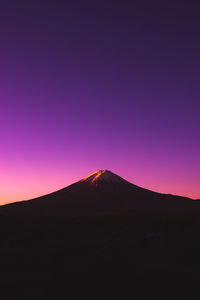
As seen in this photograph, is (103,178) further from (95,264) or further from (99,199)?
(95,264)

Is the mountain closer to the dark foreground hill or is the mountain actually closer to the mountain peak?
the mountain peak

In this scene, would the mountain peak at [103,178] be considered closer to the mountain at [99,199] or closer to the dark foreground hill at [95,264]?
the mountain at [99,199]

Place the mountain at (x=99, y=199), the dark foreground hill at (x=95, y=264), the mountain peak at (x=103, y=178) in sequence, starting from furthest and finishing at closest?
the mountain peak at (x=103, y=178) < the mountain at (x=99, y=199) < the dark foreground hill at (x=95, y=264)

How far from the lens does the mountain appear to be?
301 ft

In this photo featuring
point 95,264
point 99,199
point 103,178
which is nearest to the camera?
point 95,264

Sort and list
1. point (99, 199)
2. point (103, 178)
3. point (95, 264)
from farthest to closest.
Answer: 1. point (103, 178)
2. point (99, 199)
3. point (95, 264)

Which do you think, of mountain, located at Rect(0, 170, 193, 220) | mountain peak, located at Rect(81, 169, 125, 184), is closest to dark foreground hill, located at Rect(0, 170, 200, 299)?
mountain, located at Rect(0, 170, 193, 220)

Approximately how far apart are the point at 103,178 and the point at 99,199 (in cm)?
3555

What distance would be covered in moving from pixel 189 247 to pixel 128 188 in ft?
370

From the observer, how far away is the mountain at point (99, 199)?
91.7 metres

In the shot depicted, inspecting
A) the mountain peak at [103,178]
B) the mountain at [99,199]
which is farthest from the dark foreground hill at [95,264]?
the mountain peak at [103,178]

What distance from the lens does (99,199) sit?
360 ft

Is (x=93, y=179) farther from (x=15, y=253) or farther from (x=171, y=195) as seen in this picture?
(x=15, y=253)

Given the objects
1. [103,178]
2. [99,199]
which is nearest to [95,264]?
[99,199]
